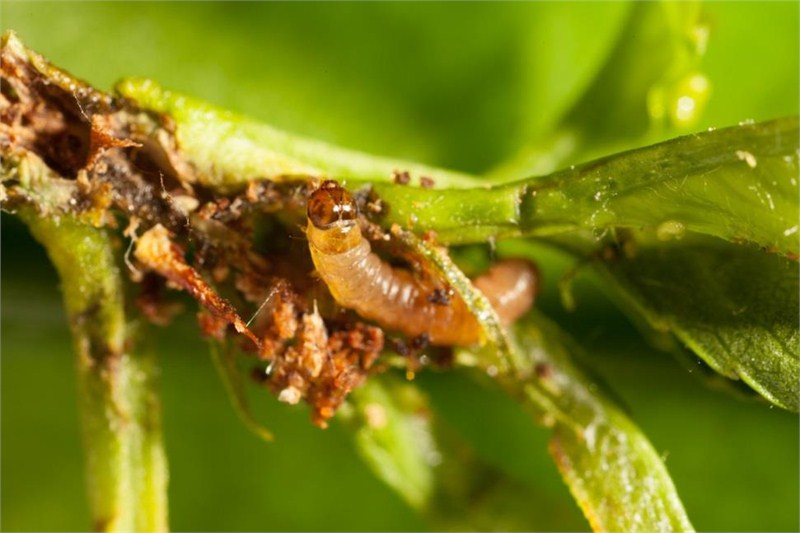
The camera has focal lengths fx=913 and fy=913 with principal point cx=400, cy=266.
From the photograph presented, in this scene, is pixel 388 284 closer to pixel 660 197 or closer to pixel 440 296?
pixel 440 296

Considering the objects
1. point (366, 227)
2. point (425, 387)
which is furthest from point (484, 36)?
point (366, 227)

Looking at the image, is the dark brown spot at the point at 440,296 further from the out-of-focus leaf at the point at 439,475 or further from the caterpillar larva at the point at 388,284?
the out-of-focus leaf at the point at 439,475

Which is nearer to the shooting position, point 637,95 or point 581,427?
point 581,427

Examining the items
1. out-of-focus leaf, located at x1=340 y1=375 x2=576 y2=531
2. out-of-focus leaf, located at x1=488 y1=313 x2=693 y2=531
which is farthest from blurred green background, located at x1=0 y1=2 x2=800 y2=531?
out-of-focus leaf, located at x1=488 y1=313 x2=693 y2=531

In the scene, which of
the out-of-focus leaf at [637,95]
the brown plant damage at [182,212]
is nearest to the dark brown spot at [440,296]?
the brown plant damage at [182,212]

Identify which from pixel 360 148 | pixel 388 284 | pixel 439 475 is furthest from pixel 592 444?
pixel 360 148

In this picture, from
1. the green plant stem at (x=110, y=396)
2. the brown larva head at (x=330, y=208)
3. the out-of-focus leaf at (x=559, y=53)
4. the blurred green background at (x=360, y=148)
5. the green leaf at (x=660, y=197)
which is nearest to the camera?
the green leaf at (x=660, y=197)
